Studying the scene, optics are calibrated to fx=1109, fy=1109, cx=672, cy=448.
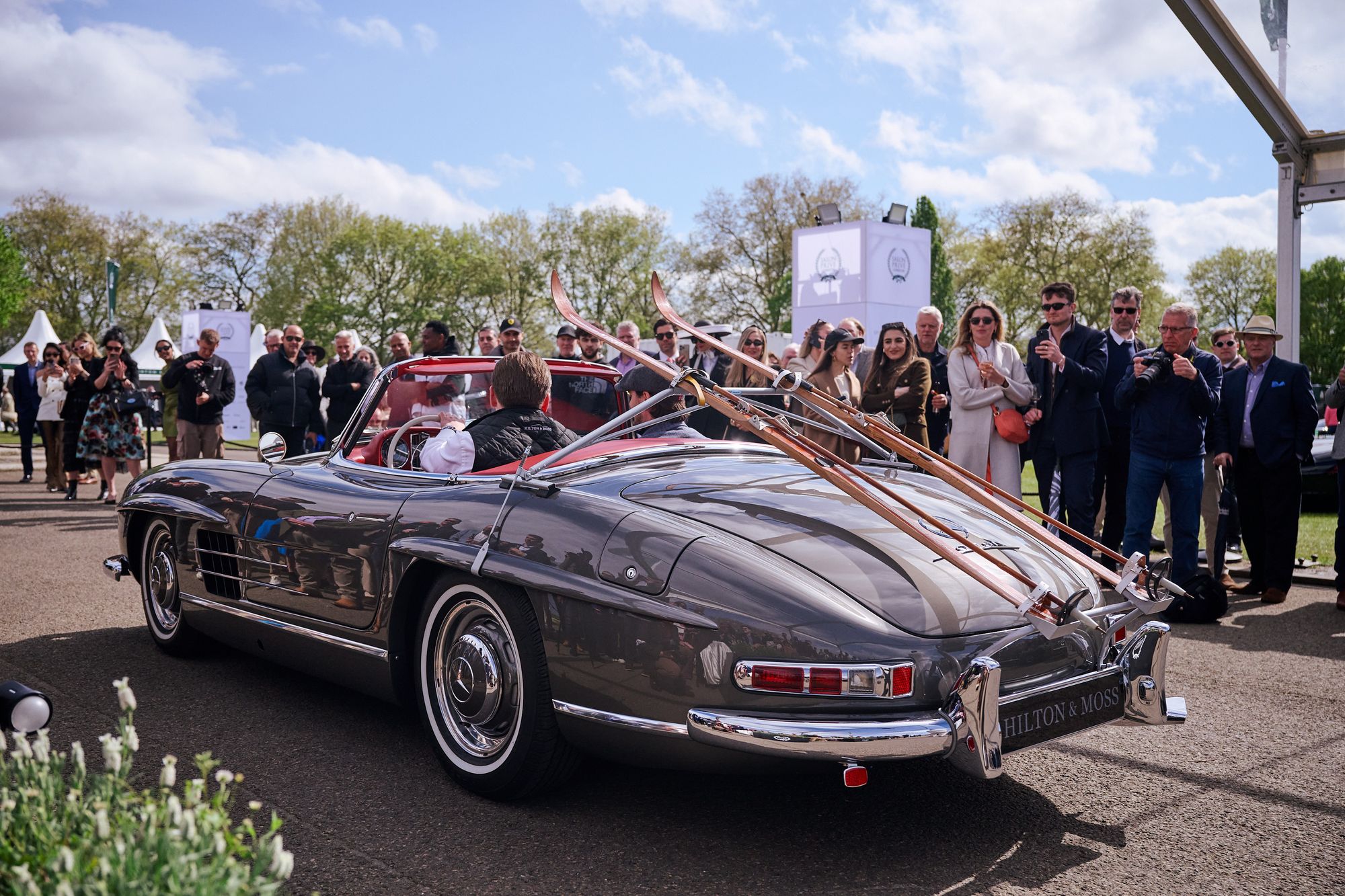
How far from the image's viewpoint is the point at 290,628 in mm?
3928

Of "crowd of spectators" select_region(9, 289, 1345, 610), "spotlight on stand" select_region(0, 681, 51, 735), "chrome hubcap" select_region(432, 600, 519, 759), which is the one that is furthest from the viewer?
"crowd of spectators" select_region(9, 289, 1345, 610)

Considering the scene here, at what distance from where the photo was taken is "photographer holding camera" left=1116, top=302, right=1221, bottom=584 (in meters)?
6.48

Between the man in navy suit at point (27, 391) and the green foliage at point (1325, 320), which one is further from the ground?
the green foliage at point (1325, 320)

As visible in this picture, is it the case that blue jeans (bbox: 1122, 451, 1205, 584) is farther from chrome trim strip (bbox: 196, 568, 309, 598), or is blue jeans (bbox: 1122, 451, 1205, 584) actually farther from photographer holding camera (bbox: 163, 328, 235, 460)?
photographer holding camera (bbox: 163, 328, 235, 460)

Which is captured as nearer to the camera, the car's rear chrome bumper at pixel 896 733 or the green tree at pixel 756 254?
the car's rear chrome bumper at pixel 896 733

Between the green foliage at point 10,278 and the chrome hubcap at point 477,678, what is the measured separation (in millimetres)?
52560

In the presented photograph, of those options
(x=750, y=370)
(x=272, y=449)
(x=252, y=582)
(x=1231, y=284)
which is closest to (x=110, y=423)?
(x=750, y=370)

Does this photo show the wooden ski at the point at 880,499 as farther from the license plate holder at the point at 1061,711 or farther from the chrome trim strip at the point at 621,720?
the chrome trim strip at the point at 621,720

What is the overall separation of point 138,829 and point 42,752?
0.95 feet

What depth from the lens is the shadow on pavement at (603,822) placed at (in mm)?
2699

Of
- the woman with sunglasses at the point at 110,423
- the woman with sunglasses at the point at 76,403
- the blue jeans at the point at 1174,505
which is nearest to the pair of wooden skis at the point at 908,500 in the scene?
the blue jeans at the point at 1174,505

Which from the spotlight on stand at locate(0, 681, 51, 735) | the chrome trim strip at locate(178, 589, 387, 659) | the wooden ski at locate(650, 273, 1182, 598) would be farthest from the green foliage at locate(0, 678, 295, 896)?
the wooden ski at locate(650, 273, 1182, 598)

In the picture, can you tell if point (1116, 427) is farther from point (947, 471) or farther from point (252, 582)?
point (252, 582)

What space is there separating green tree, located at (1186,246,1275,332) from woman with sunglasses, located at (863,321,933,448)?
187ft
